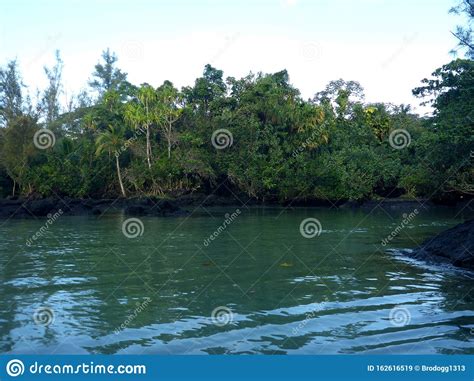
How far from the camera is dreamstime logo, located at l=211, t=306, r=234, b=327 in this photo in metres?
9.01

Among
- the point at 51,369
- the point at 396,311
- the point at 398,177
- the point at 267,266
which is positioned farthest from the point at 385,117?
the point at 51,369

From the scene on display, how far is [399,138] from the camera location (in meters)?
49.6

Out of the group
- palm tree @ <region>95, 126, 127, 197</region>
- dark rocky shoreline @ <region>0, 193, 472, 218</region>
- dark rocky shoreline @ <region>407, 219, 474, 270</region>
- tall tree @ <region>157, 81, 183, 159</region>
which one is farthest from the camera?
tall tree @ <region>157, 81, 183, 159</region>

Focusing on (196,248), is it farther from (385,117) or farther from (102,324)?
(385,117)

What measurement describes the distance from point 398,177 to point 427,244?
3072cm

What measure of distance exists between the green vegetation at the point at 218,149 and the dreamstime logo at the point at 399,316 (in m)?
33.2

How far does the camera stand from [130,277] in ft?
43.8

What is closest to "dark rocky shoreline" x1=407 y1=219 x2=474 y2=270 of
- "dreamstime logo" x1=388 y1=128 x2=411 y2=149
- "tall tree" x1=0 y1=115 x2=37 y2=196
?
"dreamstime logo" x1=388 y1=128 x2=411 y2=149

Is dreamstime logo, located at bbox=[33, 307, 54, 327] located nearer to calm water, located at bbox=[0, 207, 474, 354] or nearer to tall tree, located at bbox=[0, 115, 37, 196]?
calm water, located at bbox=[0, 207, 474, 354]

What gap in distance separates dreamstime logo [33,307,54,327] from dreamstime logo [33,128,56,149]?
1490 inches
